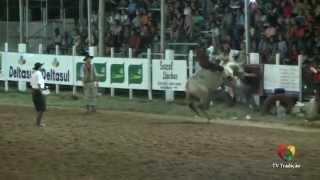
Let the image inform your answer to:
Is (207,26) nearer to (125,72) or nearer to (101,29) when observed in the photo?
(125,72)

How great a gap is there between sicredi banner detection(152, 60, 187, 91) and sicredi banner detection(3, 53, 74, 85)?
4.16m

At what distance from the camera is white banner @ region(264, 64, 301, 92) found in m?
20.5

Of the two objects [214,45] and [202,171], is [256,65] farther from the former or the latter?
[202,171]

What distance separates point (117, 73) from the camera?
25703 mm

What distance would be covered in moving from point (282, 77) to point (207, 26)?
6.65 metres

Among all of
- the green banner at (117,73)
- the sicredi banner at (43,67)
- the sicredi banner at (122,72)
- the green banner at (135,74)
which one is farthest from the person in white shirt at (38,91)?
the sicredi banner at (43,67)

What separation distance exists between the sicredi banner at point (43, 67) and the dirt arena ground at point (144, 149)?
722cm

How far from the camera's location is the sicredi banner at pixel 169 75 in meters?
23.6

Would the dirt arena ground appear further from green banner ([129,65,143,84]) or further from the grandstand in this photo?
green banner ([129,65,143,84])

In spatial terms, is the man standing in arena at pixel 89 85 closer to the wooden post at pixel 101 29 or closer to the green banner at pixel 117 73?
the green banner at pixel 117 73

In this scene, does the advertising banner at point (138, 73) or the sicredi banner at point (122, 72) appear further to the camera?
the sicredi banner at point (122, 72)

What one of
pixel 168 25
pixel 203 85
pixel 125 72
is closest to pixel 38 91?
pixel 203 85

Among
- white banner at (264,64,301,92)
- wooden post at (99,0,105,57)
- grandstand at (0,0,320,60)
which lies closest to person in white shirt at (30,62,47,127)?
grandstand at (0,0,320,60)

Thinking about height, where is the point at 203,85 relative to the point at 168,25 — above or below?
below
